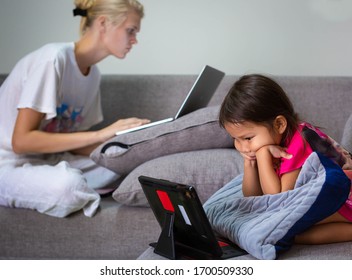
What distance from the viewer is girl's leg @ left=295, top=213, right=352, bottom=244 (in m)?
1.59

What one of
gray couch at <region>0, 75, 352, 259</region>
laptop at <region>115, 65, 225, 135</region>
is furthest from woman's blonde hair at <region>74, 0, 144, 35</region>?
gray couch at <region>0, 75, 352, 259</region>

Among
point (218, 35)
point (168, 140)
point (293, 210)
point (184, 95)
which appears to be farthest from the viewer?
point (218, 35)

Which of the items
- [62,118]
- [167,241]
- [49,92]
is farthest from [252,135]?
[62,118]

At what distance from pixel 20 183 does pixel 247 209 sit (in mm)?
766

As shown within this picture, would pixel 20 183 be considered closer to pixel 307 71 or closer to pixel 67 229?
pixel 67 229

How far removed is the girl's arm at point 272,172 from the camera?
163 cm

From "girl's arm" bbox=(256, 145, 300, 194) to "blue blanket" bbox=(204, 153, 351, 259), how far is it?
1.3 inches

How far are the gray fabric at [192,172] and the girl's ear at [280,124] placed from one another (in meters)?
0.35

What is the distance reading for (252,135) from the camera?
164cm

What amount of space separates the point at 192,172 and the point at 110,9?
29.2 inches

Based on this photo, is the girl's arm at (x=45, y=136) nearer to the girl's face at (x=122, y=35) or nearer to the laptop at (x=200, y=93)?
the laptop at (x=200, y=93)

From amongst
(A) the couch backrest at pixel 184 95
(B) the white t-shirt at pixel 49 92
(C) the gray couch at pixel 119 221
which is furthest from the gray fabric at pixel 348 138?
(B) the white t-shirt at pixel 49 92

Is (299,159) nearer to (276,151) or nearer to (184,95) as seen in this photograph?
(276,151)
